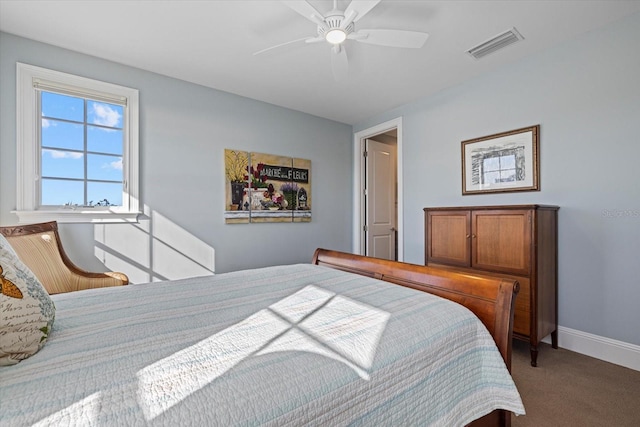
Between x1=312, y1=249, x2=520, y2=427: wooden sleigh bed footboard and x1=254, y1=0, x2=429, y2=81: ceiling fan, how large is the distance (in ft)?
4.83

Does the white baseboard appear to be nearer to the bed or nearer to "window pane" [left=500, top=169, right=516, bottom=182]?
"window pane" [left=500, top=169, right=516, bottom=182]

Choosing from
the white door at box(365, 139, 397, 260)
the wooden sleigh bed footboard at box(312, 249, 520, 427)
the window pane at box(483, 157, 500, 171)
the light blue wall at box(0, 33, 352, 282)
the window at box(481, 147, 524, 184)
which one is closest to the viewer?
the wooden sleigh bed footboard at box(312, 249, 520, 427)

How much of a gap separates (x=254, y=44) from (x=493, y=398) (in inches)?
111

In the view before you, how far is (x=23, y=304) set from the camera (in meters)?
0.85

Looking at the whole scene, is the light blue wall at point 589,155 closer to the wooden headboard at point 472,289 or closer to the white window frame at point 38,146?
the wooden headboard at point 472,289

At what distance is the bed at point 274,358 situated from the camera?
2.08 feet

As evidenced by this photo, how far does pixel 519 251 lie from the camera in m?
2.25

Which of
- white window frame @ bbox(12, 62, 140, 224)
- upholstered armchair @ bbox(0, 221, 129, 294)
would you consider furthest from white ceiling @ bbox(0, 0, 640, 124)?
upholstered armchair @ bbox(0, 221, 129, 294)

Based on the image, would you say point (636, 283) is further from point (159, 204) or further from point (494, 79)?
point (159, 204)

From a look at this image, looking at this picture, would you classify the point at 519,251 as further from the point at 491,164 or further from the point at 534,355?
the point at 491,164

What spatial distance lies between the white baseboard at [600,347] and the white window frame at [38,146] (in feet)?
13.0

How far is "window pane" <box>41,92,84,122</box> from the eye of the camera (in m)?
2.47

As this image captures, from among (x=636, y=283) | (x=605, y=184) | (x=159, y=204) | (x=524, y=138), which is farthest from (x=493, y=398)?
(x=159, y=204)

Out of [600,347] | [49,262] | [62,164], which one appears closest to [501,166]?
[600,347]
